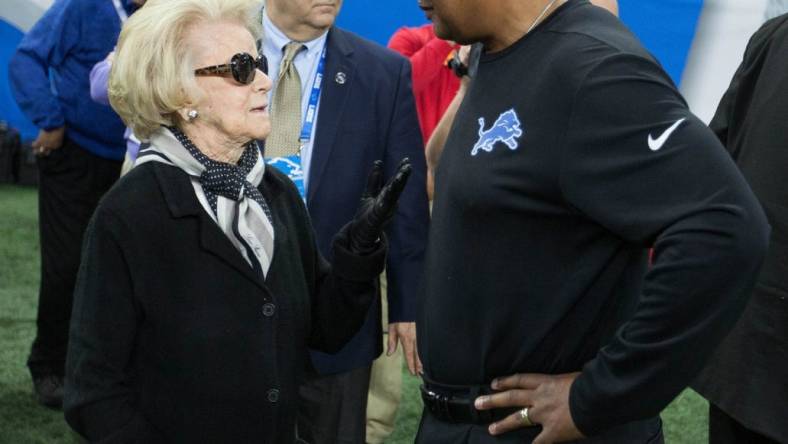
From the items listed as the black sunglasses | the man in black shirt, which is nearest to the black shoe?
the black sunglasses

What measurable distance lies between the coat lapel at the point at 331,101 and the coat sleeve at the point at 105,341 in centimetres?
113

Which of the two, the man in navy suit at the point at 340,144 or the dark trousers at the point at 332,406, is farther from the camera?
the dark trousers at the point at 332,406

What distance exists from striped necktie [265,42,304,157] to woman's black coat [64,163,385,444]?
0.97 m

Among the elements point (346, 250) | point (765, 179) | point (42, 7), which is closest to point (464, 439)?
point (346, 250)

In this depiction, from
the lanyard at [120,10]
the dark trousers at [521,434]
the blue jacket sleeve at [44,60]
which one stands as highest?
the dark trousers at [521,434]

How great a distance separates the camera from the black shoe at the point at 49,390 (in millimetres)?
5480

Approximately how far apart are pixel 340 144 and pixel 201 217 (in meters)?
1.10

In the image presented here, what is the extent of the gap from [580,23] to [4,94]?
29.2 ft

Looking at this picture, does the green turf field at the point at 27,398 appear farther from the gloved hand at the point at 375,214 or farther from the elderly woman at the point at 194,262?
the gloved hand at the point at 375,214

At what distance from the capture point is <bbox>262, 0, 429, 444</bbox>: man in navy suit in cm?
358

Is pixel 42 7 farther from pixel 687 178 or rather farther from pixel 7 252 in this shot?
pixel 687 178

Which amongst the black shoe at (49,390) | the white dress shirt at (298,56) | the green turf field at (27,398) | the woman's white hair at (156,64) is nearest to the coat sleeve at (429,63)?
the green turf field at (27,398)

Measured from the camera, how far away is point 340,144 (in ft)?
11.8

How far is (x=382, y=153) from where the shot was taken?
367 cm
